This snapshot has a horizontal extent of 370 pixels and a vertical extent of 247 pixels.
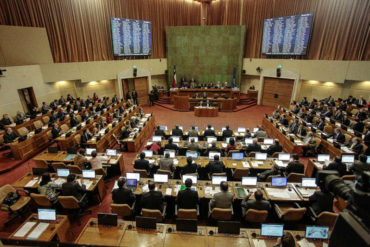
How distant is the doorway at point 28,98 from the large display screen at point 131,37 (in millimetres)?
6316

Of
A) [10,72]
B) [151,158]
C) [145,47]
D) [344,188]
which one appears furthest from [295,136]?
[10,72]

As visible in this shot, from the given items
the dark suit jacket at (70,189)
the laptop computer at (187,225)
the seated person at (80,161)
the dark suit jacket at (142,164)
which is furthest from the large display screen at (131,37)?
the laptop computer at (187,225)

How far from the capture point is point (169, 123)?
1363 centimetres

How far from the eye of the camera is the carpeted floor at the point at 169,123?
5.76 metres

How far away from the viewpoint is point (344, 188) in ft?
4.43

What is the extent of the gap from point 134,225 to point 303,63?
15.6 metres

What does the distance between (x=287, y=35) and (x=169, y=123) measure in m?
10.8

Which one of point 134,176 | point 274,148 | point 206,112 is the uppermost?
point 134,176

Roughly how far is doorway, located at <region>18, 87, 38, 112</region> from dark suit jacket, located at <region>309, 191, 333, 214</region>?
50.9 ft

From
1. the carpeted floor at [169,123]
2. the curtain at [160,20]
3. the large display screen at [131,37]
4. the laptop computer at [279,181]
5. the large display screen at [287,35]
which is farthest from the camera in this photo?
the large display screen at [131,37]

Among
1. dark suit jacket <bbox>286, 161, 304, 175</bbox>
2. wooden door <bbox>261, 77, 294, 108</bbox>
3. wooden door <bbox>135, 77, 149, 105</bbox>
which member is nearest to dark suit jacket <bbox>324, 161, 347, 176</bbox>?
dark suit jacket <bbox>286, 161, 304, 175</bbox>

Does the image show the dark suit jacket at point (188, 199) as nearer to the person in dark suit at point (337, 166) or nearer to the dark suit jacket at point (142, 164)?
the dark suit jacket at point (142, 164)

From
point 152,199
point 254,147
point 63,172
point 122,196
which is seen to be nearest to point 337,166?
point 254,147

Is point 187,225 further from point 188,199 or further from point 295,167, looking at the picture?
point 295,167
